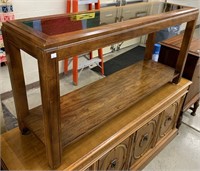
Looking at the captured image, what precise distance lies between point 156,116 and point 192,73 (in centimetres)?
58

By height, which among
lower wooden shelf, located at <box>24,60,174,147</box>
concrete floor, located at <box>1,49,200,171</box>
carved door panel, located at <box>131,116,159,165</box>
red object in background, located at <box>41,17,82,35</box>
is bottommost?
concrete floor, located at <box>1,49,200,171</box>

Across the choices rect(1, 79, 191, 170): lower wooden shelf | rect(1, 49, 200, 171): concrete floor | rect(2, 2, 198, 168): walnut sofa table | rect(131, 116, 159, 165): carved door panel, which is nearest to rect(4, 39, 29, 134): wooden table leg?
rect(2, 2, 198, 168): walnut sofa table

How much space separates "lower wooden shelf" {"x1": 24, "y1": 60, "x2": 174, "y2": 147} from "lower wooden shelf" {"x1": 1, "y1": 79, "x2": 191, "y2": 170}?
0.07 meters

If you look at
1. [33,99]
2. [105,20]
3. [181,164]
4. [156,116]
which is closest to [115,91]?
[156,116]

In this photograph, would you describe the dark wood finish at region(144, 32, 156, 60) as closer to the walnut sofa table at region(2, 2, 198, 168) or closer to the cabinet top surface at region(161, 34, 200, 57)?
the cabinet top surface at region(161, 34, 200, 57)

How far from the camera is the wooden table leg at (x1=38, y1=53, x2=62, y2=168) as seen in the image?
73 centimetres

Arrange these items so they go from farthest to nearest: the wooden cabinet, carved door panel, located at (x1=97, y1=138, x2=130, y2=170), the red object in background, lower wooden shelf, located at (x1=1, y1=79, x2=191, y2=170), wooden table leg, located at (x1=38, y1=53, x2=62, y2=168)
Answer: the wooden cabinet, carved door panel, located at (x1=97, y1=138, x2=130, y2=170), lower wooden shelf, located at (x1=1, y1=79, x2=191, y2=170), the red object in background, wooden table leg, located at (x1=38, y1=53, x2=62, y2=168)

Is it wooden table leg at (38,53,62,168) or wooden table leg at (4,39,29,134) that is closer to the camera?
wooden table leg at (38,53,62,168)

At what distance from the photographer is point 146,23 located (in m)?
1.04

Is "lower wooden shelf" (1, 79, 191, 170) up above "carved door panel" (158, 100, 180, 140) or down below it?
above

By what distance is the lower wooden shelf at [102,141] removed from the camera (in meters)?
1.02

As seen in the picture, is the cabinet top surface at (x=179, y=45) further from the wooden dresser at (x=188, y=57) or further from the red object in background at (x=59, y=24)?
the red object in background at (x=59, y=24)

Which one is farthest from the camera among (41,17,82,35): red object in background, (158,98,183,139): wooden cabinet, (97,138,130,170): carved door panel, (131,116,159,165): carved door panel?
(158,98,183,139): wooden cabinet

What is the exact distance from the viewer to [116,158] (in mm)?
1325
